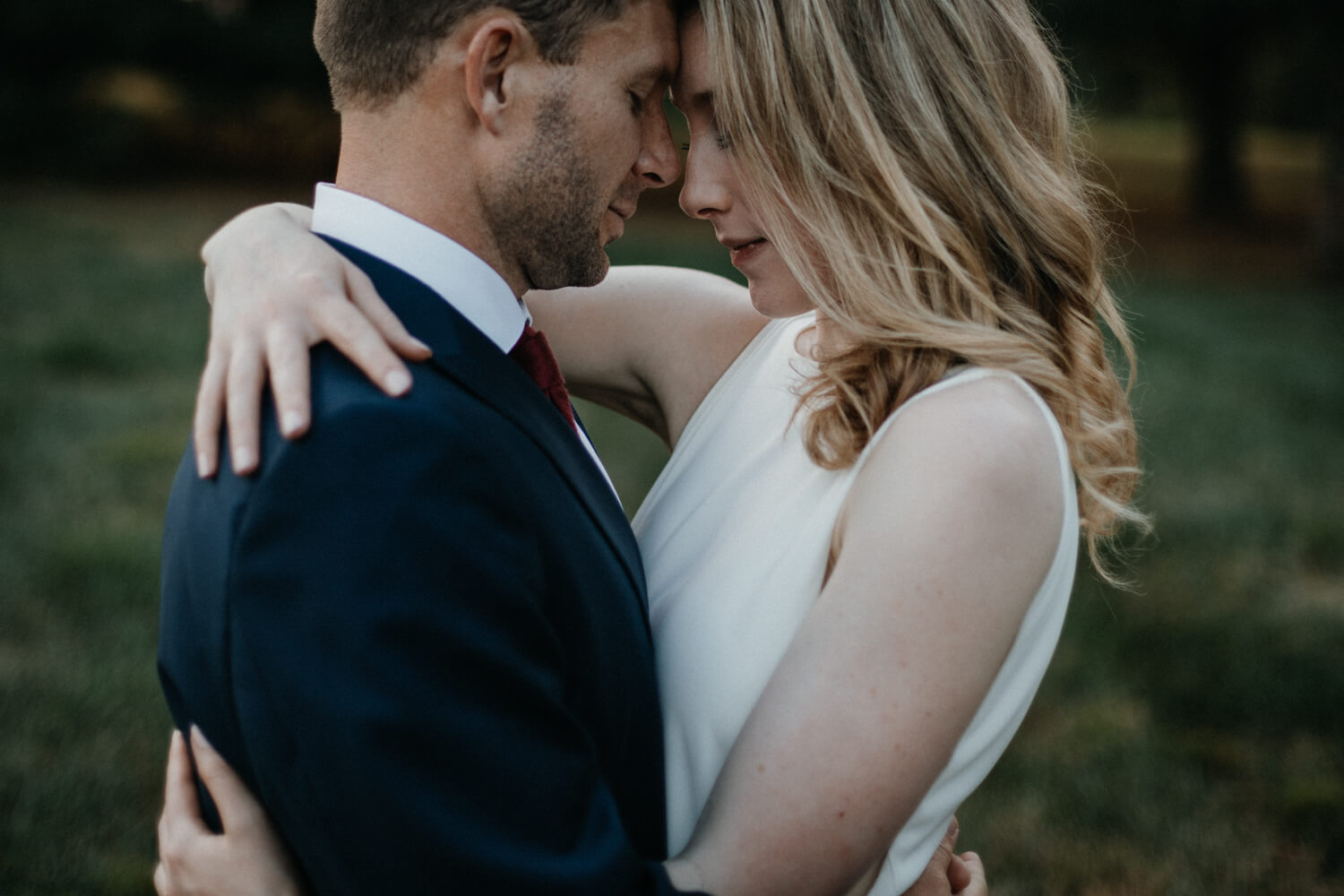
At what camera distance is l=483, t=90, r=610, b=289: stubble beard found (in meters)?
1.84

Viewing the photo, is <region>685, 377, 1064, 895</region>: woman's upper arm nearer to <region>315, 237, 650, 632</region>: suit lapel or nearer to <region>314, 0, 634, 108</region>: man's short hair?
<region>315, 237, 650, 632</region>: suit lapel

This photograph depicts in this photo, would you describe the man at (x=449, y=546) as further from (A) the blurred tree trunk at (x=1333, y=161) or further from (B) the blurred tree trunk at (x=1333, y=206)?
(B) the blurred tree trunk at (x=1333, y=206)

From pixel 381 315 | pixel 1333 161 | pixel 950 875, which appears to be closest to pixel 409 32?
pixel 381 315

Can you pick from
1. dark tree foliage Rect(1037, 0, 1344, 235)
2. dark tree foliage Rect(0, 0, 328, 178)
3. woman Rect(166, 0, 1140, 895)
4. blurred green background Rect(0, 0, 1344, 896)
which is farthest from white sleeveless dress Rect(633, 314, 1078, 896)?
dark tree foliage Rect(0, 0, 328, 178)

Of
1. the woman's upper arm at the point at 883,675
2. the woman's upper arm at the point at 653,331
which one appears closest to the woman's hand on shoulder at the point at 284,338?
the woman's upper arm at the point at 883,675

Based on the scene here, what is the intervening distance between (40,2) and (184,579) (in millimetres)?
21005

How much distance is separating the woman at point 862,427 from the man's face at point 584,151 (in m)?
0.13

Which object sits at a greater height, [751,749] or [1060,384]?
[1060,384]

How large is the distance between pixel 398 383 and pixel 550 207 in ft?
1.77

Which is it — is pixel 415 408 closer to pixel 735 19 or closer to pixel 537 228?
pixel 537 228

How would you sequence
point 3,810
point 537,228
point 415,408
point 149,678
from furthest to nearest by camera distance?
point 149,678 → point 3,810 → point 537,228 → point 415,408

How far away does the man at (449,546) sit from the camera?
1.35 m

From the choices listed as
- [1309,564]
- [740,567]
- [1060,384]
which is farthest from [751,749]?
[1309,564]

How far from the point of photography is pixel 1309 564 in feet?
20.0
